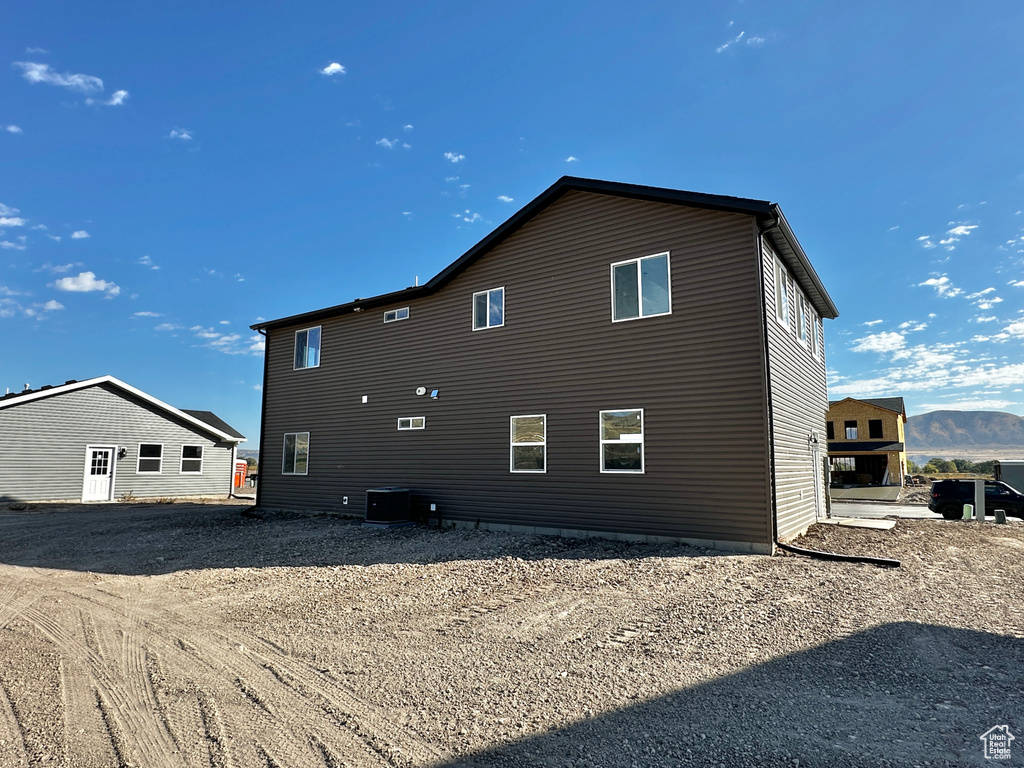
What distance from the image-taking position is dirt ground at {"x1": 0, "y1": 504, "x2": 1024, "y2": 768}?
9.64ft

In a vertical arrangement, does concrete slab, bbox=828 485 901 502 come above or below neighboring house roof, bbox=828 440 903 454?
below

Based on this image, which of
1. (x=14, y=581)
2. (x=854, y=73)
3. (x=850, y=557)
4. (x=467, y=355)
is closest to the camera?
(x=14, y=581)

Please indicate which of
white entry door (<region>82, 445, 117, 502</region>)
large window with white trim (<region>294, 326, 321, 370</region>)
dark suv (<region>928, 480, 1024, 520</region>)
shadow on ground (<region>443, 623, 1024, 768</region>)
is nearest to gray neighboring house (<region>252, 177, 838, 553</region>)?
large window with white trim (<region>294, 326, 321, 370</region>)

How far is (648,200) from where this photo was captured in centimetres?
1012

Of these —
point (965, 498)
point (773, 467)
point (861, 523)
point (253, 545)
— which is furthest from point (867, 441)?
point (253, 545)

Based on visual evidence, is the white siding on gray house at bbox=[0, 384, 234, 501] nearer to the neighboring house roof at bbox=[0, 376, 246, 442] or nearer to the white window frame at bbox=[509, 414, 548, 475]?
the neighboring house roof at bbox=[0, 376, 246, 442]

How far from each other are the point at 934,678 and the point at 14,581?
10.6 m

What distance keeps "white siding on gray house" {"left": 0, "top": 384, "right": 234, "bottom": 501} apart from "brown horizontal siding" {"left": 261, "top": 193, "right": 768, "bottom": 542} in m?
11.8

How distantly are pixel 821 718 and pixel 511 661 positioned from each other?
213 cm

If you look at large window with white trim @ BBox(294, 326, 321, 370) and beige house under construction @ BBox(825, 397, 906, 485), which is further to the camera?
beige house under construction @ BBox(825, 397, 906, 485)

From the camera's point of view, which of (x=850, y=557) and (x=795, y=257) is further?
(x=795, y=257)

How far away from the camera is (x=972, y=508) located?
16.0 metres

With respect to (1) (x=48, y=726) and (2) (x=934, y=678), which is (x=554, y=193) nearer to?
(2) (x=934, y=678)

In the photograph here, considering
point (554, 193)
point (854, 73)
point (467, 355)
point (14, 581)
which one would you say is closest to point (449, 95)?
point (554, 193)
